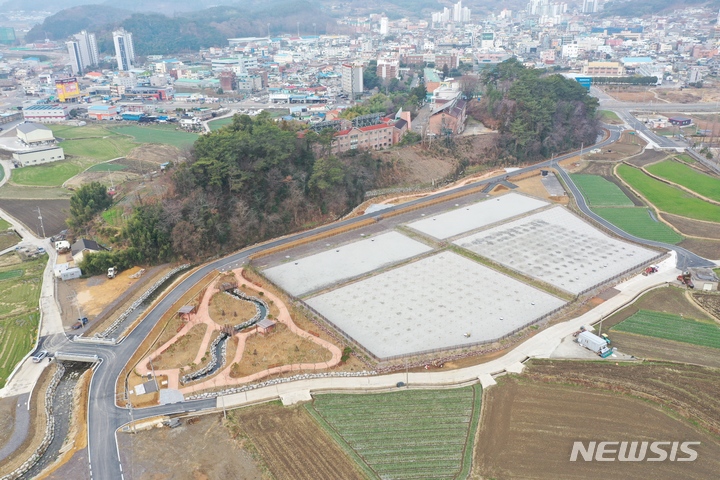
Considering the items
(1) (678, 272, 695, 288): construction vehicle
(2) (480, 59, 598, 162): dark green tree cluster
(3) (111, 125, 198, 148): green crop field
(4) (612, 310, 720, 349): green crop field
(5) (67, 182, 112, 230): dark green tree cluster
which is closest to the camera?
(4) (612, 310, 720, 349): green crop field

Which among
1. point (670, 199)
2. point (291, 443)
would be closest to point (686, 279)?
point (670, 199)

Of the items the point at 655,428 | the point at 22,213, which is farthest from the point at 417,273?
the point at 22,213

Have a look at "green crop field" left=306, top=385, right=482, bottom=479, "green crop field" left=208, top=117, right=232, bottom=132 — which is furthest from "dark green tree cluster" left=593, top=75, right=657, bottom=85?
"green crop field" left=306, top=385, right=482, bottom=479

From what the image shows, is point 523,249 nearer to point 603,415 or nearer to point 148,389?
point 603,415

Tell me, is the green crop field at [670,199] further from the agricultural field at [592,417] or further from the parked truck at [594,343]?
the agricultural field at [592,417]

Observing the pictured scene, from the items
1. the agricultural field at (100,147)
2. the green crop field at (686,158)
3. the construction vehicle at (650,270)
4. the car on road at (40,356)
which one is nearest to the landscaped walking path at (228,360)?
the car on road at (40,356)

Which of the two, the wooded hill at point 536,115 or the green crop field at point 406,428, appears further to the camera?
the wooded hill at point 536,115

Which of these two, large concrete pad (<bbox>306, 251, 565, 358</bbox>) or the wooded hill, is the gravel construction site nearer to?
large concrete pad (<bbox>306, 251, 565, 358</bbox>)
